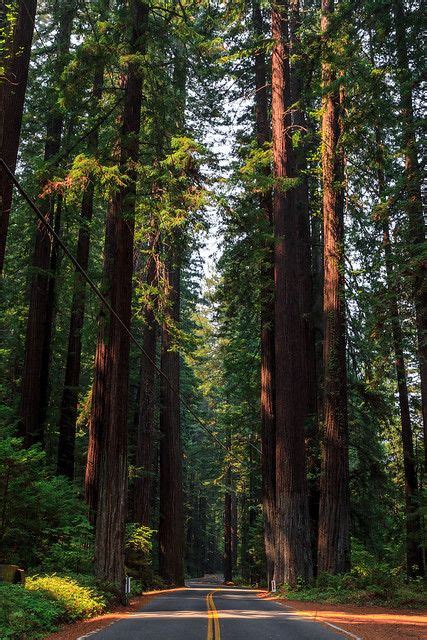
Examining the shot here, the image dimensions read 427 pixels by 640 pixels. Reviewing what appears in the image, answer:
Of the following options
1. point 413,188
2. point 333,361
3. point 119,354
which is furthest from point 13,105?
point 333,361

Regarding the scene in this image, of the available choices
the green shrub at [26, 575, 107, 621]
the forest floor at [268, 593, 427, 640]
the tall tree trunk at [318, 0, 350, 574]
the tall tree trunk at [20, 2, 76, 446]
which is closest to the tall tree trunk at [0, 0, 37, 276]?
the tall tree trunk at [20, 2, 76, 446]

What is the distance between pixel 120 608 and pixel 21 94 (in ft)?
38.7

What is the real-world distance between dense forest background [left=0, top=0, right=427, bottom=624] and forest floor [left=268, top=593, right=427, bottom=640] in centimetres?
225

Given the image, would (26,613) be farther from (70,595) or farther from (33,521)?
(33,521)

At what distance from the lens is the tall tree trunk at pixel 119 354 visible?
12.7 meters

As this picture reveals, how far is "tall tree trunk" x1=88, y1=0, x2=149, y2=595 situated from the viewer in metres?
12.7

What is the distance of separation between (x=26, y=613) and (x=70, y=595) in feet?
5.82

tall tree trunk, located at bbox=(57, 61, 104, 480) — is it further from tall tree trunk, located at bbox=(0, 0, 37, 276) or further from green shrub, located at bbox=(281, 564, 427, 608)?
green shrub, located at bbox=(281, 564, 427, 608)

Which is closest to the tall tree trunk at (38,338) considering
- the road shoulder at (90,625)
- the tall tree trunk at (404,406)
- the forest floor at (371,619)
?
the road shoulder at (90,625)

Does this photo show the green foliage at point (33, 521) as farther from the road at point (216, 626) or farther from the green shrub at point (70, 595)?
the road at point (216, 626)

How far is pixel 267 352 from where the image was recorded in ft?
68.9

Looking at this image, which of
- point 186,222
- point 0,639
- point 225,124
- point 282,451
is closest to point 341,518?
point 282,451

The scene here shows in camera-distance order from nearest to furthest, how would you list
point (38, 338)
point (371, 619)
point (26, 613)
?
point (26, 613) < point (371, 619) < point (38, 338)

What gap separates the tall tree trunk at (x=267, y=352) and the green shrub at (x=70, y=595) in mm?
9876
